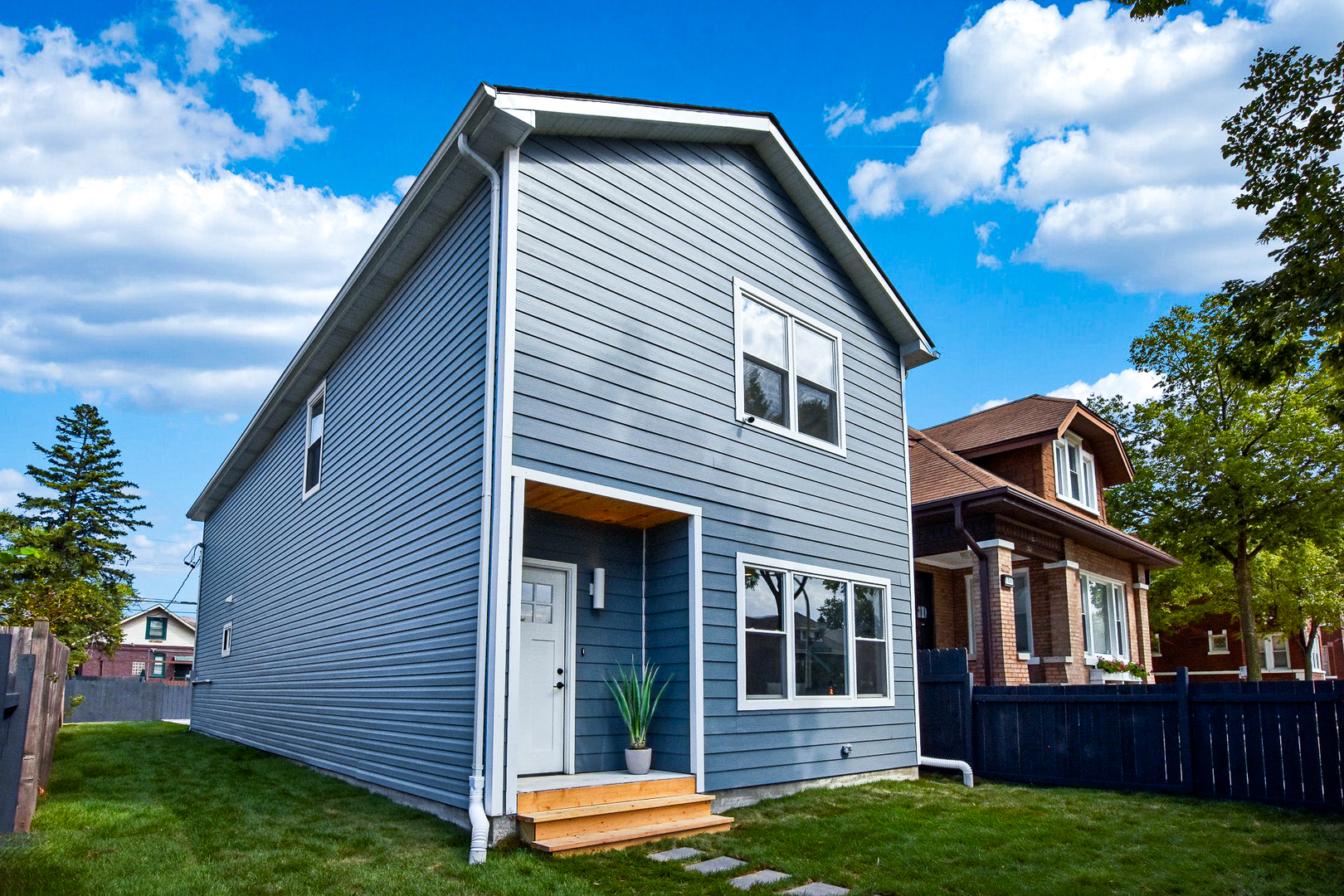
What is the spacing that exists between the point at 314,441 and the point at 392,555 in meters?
4.09

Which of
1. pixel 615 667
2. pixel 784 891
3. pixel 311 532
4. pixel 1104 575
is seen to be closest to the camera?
pixel 784 891

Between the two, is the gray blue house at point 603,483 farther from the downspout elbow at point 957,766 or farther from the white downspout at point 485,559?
the downspout elbow at point 957,766

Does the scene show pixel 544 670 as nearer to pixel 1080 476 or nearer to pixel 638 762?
pixel 638 762

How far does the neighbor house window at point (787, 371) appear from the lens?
9.63 metres

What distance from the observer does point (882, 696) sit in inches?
416

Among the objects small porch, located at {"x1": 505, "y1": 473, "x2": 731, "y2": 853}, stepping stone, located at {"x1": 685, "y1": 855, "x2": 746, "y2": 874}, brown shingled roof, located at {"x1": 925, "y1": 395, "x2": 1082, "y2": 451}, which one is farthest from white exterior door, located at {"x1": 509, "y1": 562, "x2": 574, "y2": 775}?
brown shingled roof, located at {"x1": 925, "y1": 395, "x2": 1082, "y2": 451}

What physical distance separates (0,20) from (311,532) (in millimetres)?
6887

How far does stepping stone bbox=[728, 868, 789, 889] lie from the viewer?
18.7 feet

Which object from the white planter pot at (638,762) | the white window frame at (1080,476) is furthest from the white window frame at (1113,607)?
the white planter pot at (638,762)

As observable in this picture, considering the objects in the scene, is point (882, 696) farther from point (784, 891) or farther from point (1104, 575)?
point (1104, 575)

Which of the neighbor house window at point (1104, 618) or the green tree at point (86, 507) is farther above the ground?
the green tree at point (86, 507)

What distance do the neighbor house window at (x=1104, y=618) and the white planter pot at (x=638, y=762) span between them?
11.2 metres

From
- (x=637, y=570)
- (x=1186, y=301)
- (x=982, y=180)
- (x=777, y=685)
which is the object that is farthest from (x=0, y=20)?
(x=1186, y=301)

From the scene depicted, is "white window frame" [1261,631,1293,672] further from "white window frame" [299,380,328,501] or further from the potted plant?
"white window frame" [299,380,328,501]
